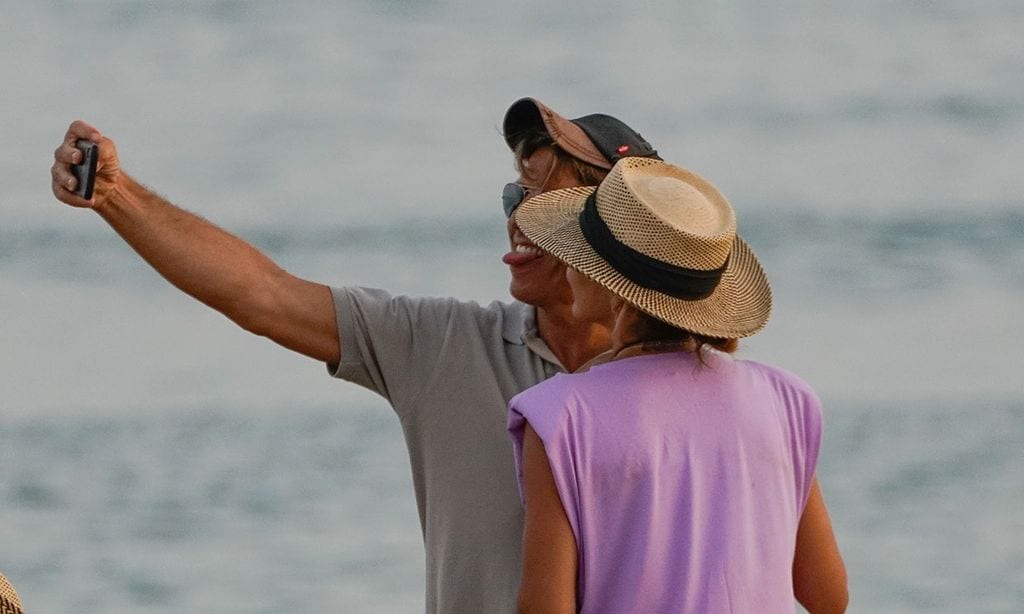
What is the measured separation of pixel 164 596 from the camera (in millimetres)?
6406

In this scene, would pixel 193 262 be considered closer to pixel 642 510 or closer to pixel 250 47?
pixel 642 510

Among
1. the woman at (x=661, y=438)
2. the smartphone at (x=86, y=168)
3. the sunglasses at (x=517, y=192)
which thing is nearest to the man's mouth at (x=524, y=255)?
the sunglasses at (x=517, y=192)

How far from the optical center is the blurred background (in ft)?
22.1

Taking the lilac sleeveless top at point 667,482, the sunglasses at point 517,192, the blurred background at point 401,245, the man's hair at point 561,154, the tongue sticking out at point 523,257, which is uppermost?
the blurred background at point 401,245

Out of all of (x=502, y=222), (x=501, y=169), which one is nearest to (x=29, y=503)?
(x=502, y=222)

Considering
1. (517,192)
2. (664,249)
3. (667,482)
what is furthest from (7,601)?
(517,192)

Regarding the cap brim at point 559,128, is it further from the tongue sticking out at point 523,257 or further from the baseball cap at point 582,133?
the tongue sticking out at point 523,257

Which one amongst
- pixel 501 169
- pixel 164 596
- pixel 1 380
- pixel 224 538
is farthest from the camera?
pixel 501 169

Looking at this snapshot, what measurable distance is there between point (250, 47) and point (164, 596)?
22.7 ft

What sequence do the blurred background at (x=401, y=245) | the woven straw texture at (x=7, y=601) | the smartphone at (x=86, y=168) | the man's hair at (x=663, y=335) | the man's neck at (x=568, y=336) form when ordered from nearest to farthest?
the woven straw texture at (x=7, y=601) < the man's hair at (x=663, y=335) < the smartphone at (x=86, y=168) < the man's neck at (x=568, y=336) < the blurred background at (x=401, y=245)

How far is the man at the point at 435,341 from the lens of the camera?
2773 millimetres

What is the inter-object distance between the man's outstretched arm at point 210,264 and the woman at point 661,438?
1.70ft

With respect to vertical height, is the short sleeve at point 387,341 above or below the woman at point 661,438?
above

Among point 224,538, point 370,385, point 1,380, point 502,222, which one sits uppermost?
point 502,222
